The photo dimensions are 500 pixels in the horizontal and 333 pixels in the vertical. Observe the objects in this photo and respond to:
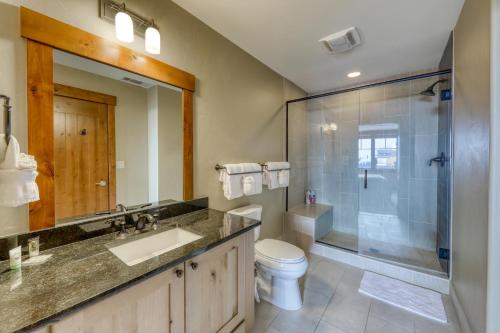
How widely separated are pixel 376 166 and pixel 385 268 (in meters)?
1.27

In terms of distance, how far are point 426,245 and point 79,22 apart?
3.83 metres

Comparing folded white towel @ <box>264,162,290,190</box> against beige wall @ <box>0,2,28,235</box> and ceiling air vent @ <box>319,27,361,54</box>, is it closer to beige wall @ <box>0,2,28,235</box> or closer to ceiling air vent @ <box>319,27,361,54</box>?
ceiling air vent @ <box>319,27,361,54</box>

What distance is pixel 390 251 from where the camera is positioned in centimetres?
254

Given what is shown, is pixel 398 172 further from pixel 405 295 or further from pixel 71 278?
pixel 71 278

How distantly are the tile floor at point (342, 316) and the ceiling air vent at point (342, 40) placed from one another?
2308 mm

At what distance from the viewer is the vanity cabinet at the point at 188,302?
754mm

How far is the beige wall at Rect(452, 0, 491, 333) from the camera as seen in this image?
45.7 inches

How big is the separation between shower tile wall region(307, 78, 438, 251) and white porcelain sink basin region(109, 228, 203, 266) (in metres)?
2.47

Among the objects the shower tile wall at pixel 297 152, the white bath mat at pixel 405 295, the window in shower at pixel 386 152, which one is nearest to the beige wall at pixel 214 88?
the shower tile wall at pixel 297 152

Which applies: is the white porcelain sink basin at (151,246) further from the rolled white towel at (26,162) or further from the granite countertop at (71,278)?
the rolled white towel at (26,162)

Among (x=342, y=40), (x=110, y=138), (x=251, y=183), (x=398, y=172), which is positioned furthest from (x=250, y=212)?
(x=398, y=172)

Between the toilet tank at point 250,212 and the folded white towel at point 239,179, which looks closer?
the folded white towel at point 239,179

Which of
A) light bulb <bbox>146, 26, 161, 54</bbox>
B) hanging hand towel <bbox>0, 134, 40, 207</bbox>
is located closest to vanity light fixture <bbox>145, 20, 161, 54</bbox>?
light bulb <bbox>146, 26, 161, 54</bbox>

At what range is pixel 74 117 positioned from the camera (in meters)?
1.17
